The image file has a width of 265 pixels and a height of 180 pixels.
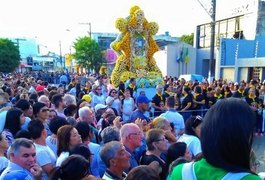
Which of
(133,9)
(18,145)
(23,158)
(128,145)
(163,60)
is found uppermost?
(133,9)

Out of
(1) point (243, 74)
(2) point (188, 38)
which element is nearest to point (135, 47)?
(1) point (243, 74)

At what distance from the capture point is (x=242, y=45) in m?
26.2

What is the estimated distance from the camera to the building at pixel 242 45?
21547 mm

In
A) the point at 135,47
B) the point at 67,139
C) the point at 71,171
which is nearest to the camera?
the point at 71,171

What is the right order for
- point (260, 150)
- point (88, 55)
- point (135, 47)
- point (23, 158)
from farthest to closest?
point (88, 55) → point (135, 47) → point (260, 150) → point (23, 158)

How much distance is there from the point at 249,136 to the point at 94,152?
2.60 meters

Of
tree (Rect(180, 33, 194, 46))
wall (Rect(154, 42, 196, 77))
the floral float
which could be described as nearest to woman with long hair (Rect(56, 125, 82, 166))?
the floral float

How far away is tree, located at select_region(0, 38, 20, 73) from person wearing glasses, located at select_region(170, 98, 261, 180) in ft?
154

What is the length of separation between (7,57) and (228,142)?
156 ft

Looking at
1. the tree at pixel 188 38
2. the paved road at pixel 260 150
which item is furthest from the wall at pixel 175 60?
the paved road at pixel 260 150

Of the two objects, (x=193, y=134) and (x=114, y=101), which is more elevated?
(x=193, y=134)

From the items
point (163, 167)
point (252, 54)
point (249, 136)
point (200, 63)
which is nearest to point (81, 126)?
point (163, 167)

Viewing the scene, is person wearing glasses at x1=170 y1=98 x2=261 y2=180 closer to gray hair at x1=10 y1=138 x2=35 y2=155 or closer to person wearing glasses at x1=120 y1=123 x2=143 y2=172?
gray hair at x1=10 y1=138 x2=35 y2=155

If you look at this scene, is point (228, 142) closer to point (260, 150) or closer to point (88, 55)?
point (260, 150)
